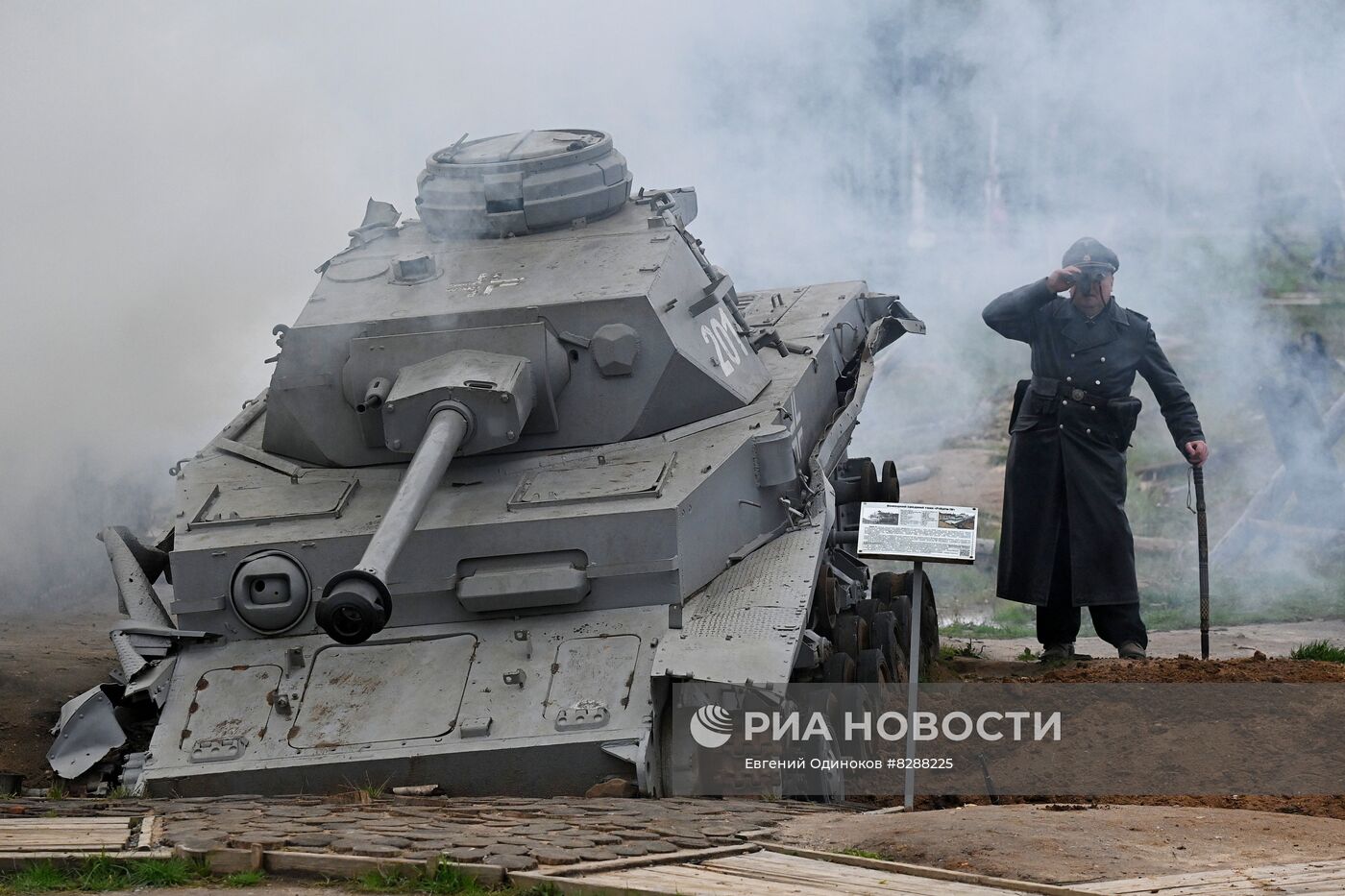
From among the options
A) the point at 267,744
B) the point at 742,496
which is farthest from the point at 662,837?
the point at 742,496

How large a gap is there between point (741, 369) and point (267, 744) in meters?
3.39

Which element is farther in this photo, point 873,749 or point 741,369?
point 741,369

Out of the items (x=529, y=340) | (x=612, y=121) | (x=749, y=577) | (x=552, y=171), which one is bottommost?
(x=749, y=577)

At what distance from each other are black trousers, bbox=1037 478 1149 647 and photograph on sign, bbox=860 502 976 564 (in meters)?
3.21

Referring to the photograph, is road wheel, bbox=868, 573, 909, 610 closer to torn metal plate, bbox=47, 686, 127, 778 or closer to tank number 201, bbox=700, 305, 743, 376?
tank number 201, bbox=700, 305, 743, 376

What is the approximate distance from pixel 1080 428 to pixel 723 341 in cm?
227

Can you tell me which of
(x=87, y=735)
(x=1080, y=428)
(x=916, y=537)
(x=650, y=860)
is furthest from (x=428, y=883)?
(x=1080, y=428)

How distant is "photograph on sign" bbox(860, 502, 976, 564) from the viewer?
8094mm

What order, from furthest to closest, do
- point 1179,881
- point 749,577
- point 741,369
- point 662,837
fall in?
point 741,369 → point 749,577 → point 662,837 → point 1179,881

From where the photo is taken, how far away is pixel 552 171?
10734 millimetres

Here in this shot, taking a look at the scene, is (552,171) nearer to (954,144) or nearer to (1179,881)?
(1179,881)

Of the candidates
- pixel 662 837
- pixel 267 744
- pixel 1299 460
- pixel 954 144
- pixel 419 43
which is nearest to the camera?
pixel 662 837

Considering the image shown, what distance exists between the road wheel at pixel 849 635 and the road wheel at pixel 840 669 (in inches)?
6.5

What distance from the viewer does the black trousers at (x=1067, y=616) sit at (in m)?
11.2
